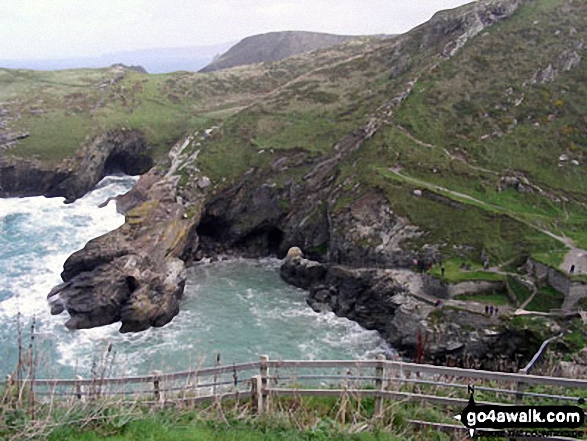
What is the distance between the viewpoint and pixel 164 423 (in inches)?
460

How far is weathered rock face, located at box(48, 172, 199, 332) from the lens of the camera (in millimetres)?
41125

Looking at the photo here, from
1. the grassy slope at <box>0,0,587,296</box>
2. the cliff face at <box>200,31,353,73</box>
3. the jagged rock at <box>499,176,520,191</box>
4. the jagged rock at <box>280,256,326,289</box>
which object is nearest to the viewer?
the grassy slope at <box>0,0,587,296</box>

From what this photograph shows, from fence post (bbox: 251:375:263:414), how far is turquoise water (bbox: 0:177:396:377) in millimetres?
17874

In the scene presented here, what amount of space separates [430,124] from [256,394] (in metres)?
52.6

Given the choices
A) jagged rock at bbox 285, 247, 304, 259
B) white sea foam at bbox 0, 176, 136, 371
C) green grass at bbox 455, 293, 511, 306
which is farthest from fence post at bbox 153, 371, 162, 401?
jagged rock at bbox 285, 247, 304, 259

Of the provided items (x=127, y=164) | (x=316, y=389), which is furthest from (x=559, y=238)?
(x=127, y=164)

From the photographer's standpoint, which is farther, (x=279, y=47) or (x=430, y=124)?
(x=279, y=47)

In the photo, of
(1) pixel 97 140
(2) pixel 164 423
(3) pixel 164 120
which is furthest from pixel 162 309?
(3) pixel 164 120

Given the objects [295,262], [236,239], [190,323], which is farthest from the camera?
[236,239]

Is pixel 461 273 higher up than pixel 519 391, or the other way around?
pixel 519 391

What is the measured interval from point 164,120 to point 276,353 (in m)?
55.6

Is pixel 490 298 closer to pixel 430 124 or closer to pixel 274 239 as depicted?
pixel 274 239

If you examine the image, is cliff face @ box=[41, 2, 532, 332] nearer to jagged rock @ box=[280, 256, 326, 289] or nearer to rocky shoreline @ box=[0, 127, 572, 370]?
rocky shoreline @ box=[0, 127, 572, 370]

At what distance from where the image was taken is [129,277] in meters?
43.6
